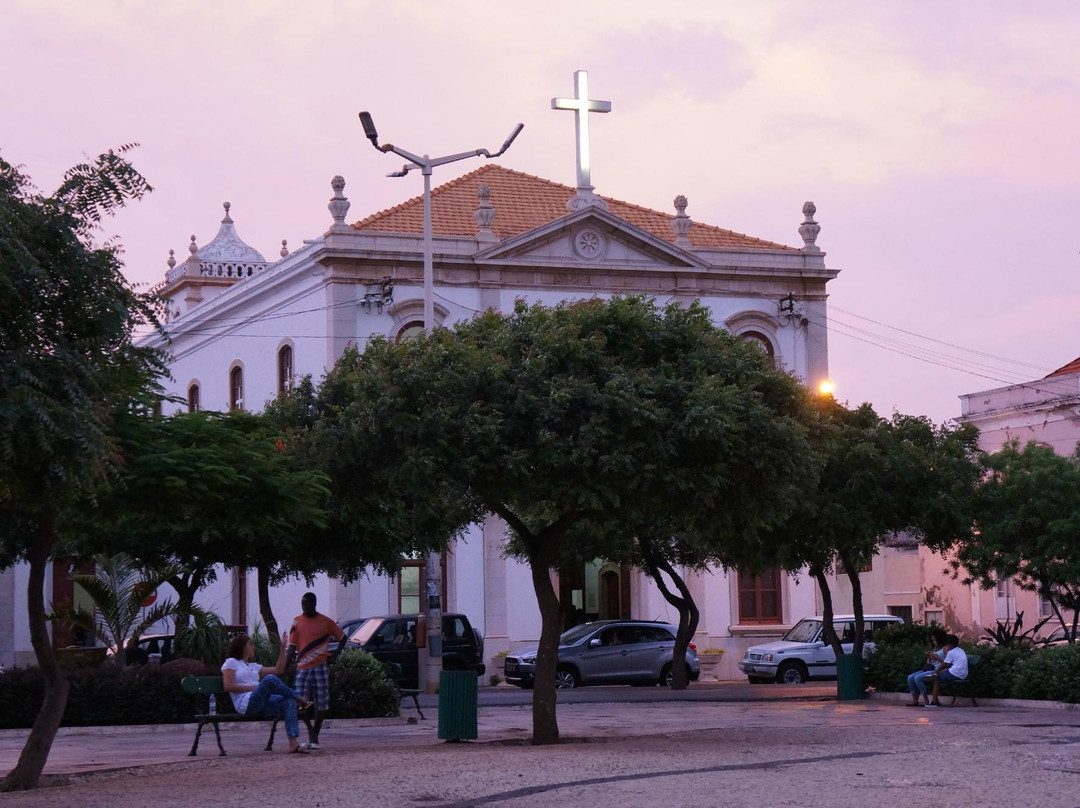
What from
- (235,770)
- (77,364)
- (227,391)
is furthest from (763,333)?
(77,364)

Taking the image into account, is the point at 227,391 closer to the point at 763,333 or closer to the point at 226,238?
the point at 226,238

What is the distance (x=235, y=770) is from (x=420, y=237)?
89.5ft

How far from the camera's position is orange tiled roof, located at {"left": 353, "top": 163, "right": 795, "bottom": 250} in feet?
143

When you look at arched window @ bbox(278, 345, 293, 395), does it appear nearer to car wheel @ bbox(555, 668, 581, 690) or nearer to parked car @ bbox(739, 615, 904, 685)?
car wheel @ bbox(555, 668, 581, 690)

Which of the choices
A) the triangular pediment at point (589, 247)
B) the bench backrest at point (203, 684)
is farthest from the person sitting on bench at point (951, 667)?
the triangular pediment at point (589, 247)

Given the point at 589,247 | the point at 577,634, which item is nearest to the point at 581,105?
the point at 589,247

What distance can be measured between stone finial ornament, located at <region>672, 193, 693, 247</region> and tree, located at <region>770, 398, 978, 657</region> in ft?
49.5

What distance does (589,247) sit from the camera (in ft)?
142

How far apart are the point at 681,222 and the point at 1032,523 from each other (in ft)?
53.8

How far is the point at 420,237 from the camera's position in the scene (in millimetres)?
41625

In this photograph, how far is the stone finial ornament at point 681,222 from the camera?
44.9 metres

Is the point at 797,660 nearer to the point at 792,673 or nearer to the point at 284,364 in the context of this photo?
the point at 792,673

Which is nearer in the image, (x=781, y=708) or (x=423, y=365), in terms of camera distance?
(x=423, y=365)

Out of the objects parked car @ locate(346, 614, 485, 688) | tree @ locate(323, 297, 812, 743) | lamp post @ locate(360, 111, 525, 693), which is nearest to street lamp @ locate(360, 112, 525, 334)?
lamp post @ locate(360, 111, 525, 693)
